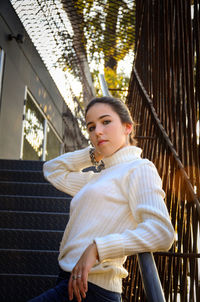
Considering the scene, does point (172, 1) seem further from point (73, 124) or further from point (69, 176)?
point (73, 124)

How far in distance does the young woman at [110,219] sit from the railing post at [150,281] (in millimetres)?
96

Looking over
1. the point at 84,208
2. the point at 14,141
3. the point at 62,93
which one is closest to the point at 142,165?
the point at 84,208

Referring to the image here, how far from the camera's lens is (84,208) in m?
1.39

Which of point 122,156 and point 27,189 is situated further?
point 27,189

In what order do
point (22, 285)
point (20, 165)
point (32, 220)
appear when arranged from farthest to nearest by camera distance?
1. point (20, 165)
2. point (32, 220)
3. point (22, 285)

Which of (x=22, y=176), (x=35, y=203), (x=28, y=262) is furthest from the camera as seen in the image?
(x=22, y=176)

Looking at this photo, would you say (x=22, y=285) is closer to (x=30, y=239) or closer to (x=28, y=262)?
(x=28, y=262)

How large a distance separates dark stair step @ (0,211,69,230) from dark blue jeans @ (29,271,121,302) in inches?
85.3

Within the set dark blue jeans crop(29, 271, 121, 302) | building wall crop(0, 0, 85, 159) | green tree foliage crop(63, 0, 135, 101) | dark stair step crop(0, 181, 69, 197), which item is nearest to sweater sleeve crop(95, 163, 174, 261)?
dark blue jeans crop(29, 271, 121, 302)

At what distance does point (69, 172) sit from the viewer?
1.99 meters

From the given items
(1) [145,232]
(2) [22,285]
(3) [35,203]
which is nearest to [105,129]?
(1) [145,232]

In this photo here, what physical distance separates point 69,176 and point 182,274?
0.71 meters

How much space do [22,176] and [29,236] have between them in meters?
1.46

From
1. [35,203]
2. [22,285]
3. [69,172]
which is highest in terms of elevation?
[69,172]
